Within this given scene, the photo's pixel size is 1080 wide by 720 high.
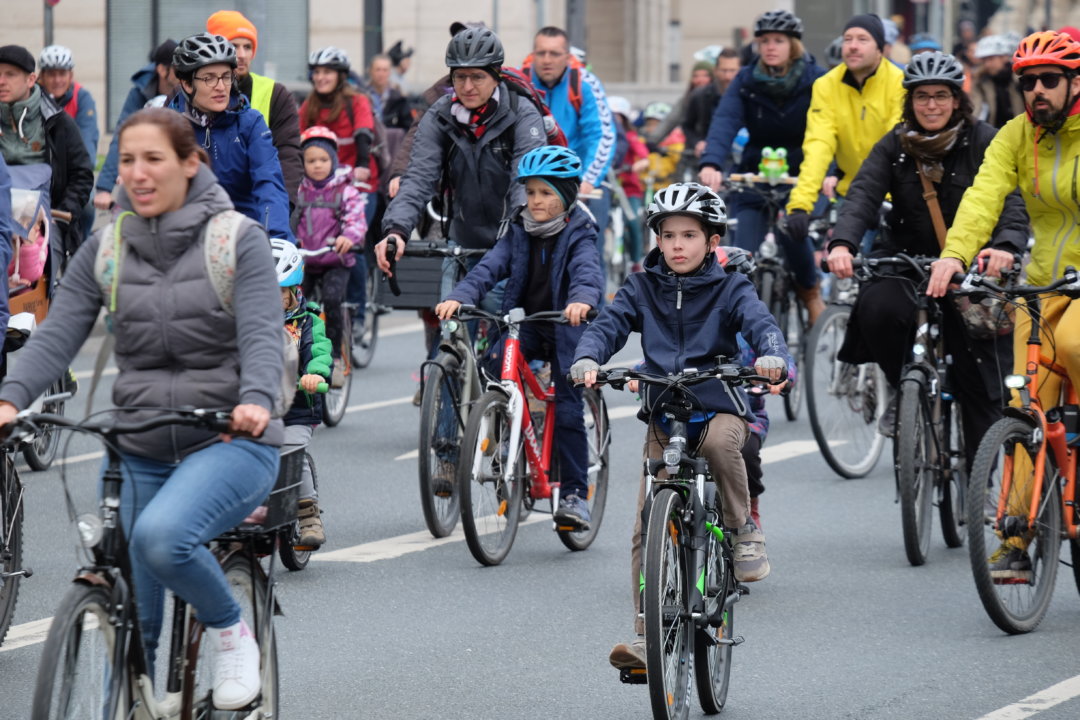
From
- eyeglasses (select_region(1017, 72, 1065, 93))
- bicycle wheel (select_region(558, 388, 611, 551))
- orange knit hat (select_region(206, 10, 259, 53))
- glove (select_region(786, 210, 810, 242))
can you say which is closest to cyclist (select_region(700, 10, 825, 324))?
glove (select_region(786, 210, 810, 242))

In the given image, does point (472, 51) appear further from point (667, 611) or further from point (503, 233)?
point (667, 611)

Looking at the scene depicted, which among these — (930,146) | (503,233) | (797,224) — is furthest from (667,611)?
(797,224)

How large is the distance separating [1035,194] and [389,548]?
3041 millimetres

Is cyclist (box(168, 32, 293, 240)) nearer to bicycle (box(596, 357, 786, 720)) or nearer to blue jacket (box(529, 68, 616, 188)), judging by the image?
bicycle (box(596, 357, 786, 720))

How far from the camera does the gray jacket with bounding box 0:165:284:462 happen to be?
16.5ft

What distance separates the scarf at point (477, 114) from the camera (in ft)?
30.9

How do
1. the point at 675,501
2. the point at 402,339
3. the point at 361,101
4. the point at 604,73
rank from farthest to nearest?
the point at 604,73 < the point at 402,339 < the point at 361,101 < the point at 675,501

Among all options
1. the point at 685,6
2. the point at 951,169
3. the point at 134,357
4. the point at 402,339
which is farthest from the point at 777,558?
the point at 685,6

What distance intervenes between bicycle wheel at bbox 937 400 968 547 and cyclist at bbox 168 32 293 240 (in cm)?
288

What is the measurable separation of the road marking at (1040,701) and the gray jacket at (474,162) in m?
3.69

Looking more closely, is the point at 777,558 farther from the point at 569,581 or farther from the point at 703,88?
the point at 703,88

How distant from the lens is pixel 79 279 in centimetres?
512

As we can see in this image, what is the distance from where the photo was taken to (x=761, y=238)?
42.1ft

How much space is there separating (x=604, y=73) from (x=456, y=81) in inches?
1482
